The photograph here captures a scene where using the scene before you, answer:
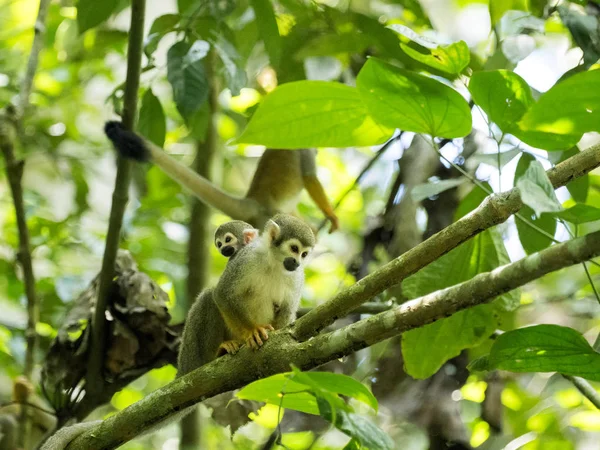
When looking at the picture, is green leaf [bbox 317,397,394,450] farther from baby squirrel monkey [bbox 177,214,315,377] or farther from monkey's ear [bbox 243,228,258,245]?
monkey's ear [bbox 243,228,258,245]

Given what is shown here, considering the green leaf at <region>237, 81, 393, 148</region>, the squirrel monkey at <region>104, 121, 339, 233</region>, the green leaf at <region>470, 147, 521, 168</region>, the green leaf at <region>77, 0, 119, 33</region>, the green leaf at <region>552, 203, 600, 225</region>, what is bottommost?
the squirrel monkey at <region>104, 121, 339, 233</region>

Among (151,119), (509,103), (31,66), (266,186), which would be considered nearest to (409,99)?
(509,103)

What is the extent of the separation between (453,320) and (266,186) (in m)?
2.60

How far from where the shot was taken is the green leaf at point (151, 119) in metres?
3.11

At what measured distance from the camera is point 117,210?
121 inches

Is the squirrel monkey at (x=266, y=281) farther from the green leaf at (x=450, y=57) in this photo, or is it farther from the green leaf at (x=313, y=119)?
the green leaf at (x=450, y=57)

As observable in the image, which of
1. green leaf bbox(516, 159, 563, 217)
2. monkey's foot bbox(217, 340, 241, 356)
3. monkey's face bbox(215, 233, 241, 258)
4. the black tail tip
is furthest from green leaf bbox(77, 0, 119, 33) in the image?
green leaf bbox(516, 159, 563, 217)

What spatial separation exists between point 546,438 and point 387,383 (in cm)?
95

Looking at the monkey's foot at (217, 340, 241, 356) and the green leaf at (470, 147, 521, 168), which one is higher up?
the green leaf at (470, 147, 521, 168)

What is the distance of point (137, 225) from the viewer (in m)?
4.56

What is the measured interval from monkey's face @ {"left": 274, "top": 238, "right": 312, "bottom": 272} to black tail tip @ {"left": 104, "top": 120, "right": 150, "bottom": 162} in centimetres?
96

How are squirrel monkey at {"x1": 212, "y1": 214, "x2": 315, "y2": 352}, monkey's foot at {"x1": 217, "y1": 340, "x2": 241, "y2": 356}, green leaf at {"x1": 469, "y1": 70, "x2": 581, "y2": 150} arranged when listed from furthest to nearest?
squirrel monkey at {"x1": 212, "y1": 214, "x2": 315, "y2": 352} → monkey's foot at {"x1": 217, "y1": 340, "x2": 241, "y2": 356} → green leaf at {"x1": 469, "y1": 70, "x2": 581, "y2": 150}

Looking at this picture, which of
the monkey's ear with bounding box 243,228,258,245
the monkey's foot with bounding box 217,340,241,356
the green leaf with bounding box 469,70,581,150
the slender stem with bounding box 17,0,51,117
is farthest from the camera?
the slender stem with bounding box 17,0,51,117

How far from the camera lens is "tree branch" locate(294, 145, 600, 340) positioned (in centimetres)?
175
